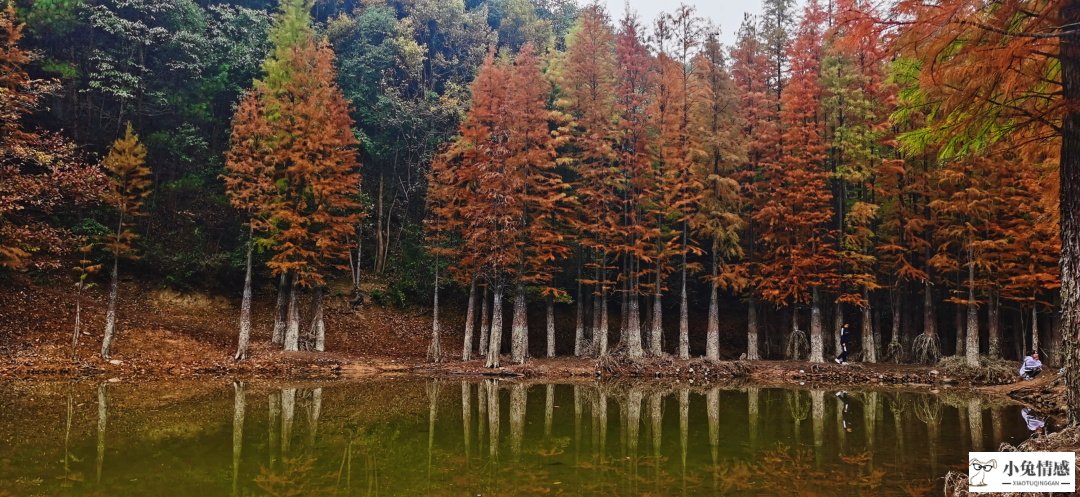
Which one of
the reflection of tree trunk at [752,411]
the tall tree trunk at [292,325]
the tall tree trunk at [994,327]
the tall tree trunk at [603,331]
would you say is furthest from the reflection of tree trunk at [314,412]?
the tall tree trunk at [994,327]

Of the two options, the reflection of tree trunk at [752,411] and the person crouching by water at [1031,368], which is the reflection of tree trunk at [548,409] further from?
the person crouching by water at [1031,368]

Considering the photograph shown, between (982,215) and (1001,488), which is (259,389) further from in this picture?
(982,215)

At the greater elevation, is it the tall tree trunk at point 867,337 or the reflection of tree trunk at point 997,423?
the tall tree trunk at point 867,337

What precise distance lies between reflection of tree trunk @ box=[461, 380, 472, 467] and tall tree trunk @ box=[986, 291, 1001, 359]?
69.4ft

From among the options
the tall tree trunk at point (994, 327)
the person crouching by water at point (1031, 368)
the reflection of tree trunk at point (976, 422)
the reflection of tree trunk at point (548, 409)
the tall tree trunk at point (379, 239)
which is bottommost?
the reflection of tree trunk at point (548, 409)

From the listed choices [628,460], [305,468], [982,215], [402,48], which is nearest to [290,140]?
[402,48]

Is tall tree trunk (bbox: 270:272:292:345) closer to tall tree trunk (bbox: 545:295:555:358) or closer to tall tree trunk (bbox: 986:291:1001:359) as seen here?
tall tree trunk (bbox: 545:295:555:358)

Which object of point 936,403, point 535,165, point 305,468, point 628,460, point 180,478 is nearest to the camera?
point 180,478

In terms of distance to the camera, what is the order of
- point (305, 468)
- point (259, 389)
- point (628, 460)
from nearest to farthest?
1. point (305, 468)
2. point (628, 460)
3. point (259, 389)

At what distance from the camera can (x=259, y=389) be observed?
19.1 metres

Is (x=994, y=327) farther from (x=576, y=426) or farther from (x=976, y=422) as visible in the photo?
(x=576, y=426)

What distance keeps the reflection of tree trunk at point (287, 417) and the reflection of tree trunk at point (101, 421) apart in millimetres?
2484

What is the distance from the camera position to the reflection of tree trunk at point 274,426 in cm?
1005

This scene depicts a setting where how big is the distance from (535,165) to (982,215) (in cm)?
1863
